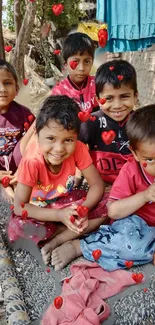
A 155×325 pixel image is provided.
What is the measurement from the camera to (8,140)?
3.27 meters

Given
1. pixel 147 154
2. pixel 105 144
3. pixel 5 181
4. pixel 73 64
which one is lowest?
pixel 5 181

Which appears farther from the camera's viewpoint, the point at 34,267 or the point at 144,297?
the point at 34,267

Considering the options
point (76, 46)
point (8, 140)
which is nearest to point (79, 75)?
point (76, 46)

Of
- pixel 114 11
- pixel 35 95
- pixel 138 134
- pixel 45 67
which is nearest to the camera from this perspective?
pixel 138 134

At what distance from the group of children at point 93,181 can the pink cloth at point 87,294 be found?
0.07 metres

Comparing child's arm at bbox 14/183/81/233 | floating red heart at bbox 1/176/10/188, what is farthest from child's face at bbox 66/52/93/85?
child's arm at bbox 14/183/81/233

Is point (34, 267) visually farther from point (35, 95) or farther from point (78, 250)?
point (35, 95)

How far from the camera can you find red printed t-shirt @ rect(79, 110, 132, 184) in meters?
2.88

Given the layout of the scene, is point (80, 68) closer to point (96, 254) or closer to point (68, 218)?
point (68, 218)

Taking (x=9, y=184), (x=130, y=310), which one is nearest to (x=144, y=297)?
(x=130, y=310)

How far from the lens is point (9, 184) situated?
3057mm

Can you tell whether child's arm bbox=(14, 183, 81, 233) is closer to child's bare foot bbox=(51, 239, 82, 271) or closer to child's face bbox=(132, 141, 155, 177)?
child's bare foot bbox=(51, 239, 82, 271)

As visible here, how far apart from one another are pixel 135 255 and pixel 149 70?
15.5 ft

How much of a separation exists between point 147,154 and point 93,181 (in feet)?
1.62
